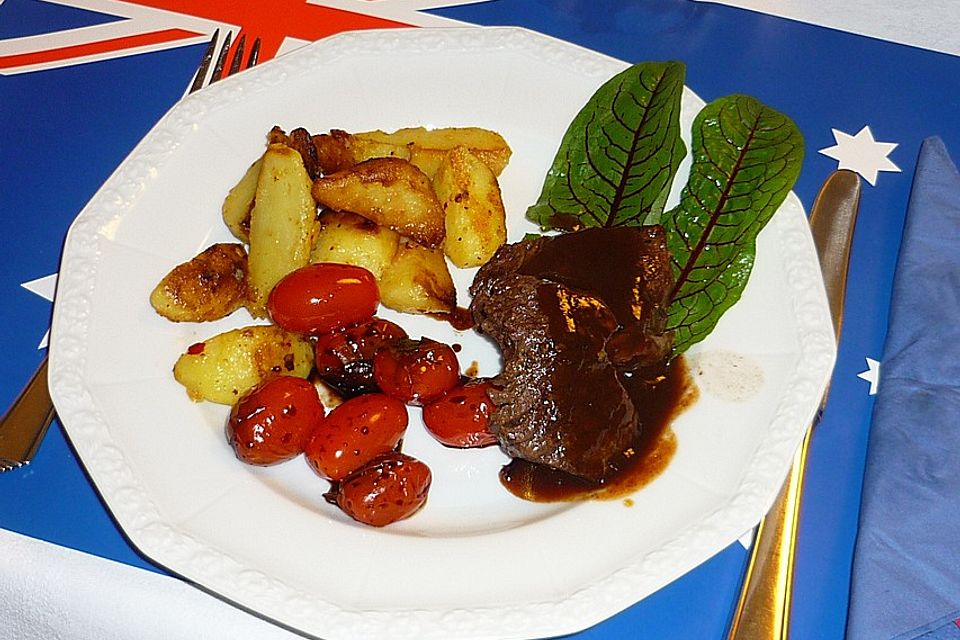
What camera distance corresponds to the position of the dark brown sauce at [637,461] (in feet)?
6.82

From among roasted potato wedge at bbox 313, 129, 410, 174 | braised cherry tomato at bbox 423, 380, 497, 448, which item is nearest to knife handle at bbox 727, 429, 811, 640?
braised cherry tomato at bbox 423, 380, 497, 448

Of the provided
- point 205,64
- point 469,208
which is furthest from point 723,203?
point 205,64

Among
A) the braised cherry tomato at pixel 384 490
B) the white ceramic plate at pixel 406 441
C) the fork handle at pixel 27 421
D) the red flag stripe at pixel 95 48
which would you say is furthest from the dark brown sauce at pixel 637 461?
the red flag stripe at pixel 95 48

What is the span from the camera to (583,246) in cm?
224

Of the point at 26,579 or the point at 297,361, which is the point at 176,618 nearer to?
the point at 26,579

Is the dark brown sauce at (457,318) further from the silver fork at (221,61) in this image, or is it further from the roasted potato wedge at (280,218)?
the silver fork at (221,61)

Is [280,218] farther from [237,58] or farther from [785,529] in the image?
[785,529]

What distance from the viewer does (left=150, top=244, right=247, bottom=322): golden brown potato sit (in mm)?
2238

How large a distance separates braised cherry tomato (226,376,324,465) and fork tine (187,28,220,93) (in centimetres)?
108

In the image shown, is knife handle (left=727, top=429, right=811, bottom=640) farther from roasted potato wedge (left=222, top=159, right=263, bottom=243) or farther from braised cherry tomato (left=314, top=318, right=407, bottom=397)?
roasted potato wedge (left=222, top=159, right=263, bottom=243)

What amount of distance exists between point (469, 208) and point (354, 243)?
0.96 feet

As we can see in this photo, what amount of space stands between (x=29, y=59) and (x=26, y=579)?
5.48ft

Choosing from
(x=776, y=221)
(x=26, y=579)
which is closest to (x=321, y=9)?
(x=776, y=221)

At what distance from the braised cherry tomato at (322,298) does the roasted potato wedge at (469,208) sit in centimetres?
29
